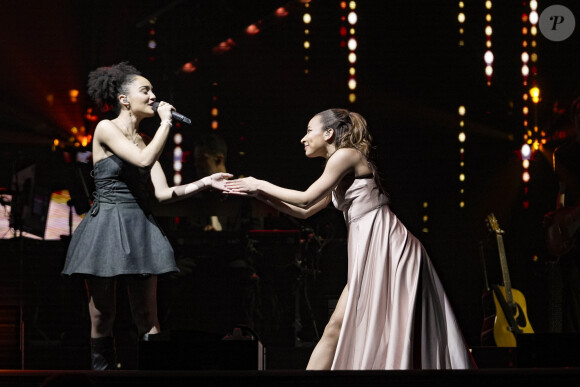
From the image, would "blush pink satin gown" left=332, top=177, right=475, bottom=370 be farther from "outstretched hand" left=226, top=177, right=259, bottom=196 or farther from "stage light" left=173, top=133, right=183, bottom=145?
"stage light" left=173, top=133, right=183, bottom=145

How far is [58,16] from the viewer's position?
629cm

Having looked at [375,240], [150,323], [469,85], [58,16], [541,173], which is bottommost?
[150,323]

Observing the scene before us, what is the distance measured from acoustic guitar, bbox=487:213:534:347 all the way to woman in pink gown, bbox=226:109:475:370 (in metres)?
2.13

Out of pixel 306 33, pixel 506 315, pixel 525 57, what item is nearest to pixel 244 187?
pixel 506 315

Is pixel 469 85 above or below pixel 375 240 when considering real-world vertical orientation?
above

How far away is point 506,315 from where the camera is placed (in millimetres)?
5320

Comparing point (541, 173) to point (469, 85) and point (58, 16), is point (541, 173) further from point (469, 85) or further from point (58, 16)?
point (58, 16)

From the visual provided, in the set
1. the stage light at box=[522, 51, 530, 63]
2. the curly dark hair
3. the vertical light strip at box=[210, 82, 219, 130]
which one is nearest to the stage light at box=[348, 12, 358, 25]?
the vertical light strip at box=[210, 82, 219, 130]

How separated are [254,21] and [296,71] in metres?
0.55

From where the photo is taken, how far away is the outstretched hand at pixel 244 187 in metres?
3.51

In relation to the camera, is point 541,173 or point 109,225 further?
point 541,173

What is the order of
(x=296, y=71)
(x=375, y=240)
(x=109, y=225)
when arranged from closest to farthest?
(x=375, y=240)
(x=109, y=225)
(x=296, y=71)

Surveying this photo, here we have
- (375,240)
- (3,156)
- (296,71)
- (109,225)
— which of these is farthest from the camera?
(296,71)

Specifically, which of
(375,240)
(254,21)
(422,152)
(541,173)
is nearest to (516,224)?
(541,173)
